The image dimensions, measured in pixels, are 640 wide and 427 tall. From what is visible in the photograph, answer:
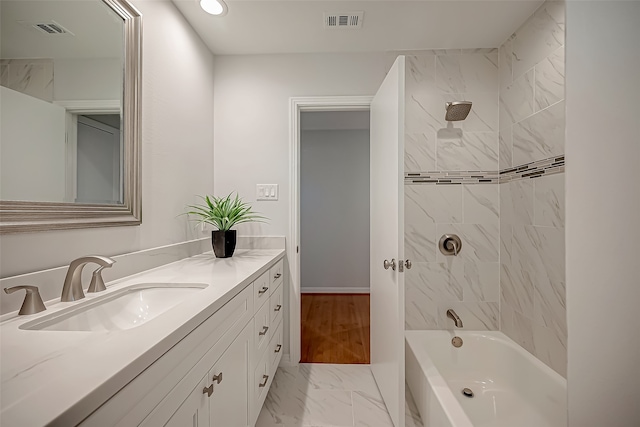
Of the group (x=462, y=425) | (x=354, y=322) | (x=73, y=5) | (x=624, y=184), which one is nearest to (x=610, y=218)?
(x=624, y=184)

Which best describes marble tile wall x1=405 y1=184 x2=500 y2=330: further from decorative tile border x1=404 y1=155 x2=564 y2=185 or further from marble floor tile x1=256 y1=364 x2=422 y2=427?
marble floor tile x1=256 y1=364 x2=422 y2=427

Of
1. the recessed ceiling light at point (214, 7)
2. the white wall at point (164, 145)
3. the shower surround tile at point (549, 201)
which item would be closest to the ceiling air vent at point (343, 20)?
the recessed ceiling light at point (214, 7)

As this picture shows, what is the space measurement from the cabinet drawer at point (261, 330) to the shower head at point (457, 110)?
1.74m

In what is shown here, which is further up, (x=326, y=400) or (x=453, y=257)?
(x=453, y=257)

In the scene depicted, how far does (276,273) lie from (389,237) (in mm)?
775

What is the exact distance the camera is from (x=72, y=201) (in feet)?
3.34

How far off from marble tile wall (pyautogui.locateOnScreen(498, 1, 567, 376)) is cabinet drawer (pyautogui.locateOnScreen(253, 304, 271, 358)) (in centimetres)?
156

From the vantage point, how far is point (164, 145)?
5.14 feet

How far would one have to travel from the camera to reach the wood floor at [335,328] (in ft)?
7.70

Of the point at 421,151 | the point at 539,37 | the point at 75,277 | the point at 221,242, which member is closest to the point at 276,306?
the point at 221,242

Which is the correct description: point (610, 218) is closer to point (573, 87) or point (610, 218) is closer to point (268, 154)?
point (573, 87)

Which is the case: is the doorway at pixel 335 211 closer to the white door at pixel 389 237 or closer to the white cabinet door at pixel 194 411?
the white door at pixel 389 237

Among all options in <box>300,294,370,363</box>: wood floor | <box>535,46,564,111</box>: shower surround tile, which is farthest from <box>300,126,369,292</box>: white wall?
<box>535,46,564,111</box>: shower surround tile

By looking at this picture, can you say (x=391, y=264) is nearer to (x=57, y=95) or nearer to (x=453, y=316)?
(x=453, y=316)
